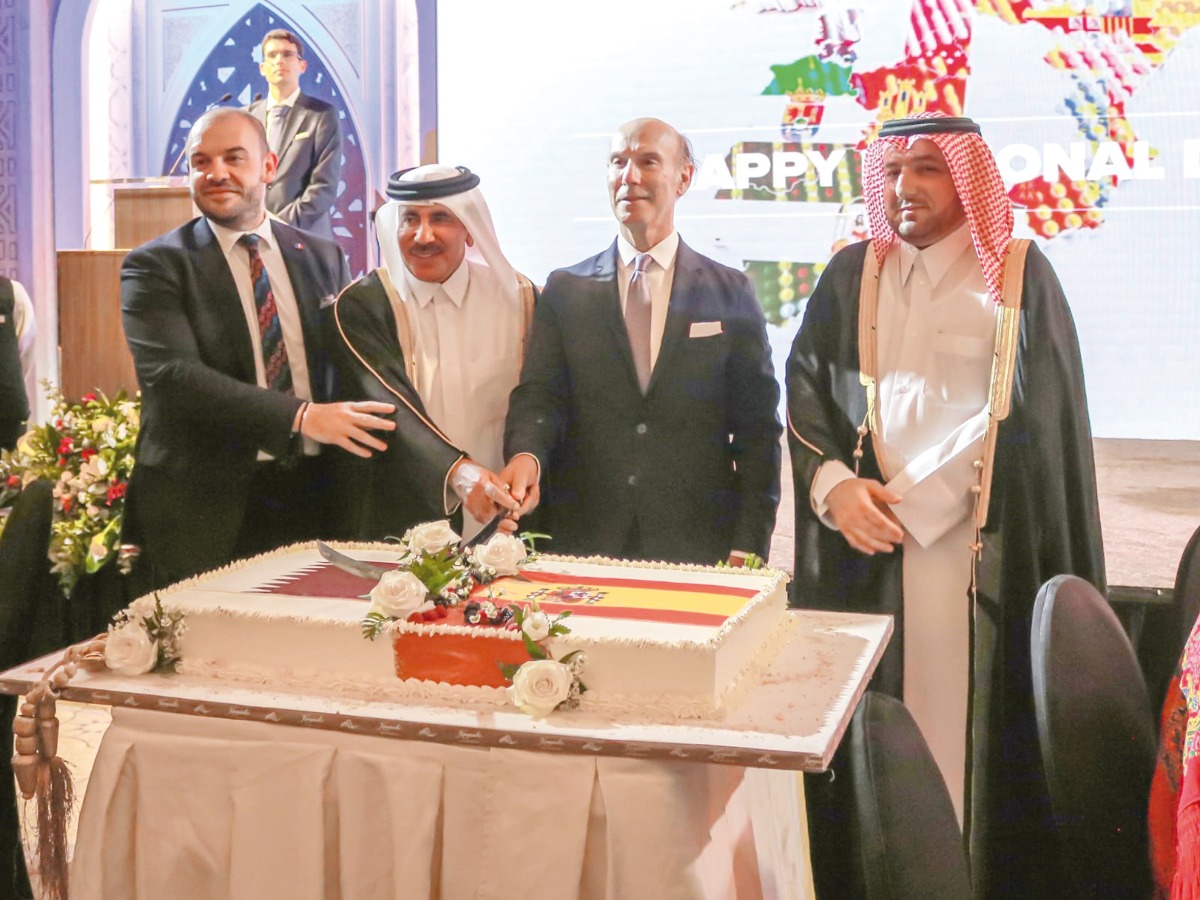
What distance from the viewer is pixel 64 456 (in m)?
4.25

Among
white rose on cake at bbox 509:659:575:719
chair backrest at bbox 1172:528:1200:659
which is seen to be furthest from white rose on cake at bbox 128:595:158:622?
chair backrest at bbox 1172:528:1200:659

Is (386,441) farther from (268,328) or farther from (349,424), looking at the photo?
(268,328)

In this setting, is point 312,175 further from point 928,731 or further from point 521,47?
point 928,731

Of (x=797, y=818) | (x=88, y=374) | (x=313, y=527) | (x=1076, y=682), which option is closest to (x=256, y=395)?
(x=313, y=527)

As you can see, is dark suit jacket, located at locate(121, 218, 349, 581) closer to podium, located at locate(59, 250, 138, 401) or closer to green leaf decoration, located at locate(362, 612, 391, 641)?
green leaf decoration, located at locate(362, 612, 391, 641)

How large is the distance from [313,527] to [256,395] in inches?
18.0

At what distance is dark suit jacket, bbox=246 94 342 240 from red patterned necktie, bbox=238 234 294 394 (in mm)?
2380

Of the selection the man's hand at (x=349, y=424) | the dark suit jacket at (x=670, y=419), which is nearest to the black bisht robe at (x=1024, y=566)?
the dark suit jacket at (x=670, y=419)

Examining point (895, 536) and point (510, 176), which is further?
point (510, 176)

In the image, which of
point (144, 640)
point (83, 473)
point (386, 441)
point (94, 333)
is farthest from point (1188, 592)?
point (94, 333)

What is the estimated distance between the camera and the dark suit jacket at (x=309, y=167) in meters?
5.66

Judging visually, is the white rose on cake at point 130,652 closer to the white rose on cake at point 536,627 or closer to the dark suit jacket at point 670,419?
the white rose on cake at point 536,627

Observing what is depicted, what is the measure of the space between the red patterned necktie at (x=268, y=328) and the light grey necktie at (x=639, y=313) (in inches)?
34.5

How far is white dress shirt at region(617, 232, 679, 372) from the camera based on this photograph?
126 inches
